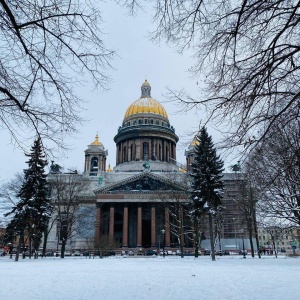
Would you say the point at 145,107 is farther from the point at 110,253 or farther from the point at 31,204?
the point at 31,204

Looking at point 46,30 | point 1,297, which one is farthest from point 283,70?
point 1,297

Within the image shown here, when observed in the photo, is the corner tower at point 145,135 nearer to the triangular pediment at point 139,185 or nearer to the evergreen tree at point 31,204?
the triangular pediment at point 139,185

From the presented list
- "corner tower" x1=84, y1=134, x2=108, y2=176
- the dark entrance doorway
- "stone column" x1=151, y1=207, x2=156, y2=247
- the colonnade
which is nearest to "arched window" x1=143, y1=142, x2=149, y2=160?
"corner tower" x1=84, y1=134, x2=108, y2=176

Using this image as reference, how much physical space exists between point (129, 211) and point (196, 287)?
50.2 m

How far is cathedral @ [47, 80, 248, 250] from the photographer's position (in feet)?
167

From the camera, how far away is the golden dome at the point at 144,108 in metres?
74.9

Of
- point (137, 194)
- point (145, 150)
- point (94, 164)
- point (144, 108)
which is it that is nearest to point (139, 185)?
point (137, 194)

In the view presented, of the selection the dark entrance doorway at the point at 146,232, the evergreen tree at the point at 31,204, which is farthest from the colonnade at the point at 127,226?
the evergreen tree at the point at 31,204

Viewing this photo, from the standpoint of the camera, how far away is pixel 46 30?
17.7ft

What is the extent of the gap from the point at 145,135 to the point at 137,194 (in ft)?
63.7

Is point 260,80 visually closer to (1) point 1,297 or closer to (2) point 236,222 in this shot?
(1) point 1,297

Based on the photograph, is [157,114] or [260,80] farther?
[157,114]

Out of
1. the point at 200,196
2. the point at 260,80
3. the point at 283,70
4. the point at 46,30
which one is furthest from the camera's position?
the point at 200,196

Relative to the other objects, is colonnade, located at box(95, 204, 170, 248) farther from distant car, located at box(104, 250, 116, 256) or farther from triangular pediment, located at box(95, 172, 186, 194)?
distant car, located at box(104, 250, 116, 256)
